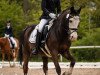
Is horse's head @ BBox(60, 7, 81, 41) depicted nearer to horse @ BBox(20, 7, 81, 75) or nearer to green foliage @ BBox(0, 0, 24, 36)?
horse @ BBox(20, 7, 81, 75)

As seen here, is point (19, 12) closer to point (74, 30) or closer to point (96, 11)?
point (96, 11)

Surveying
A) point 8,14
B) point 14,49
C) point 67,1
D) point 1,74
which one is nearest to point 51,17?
point 1,74

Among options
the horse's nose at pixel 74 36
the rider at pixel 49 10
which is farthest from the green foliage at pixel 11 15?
the horse's nose at pixel 74 36

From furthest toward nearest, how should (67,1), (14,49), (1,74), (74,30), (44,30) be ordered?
(67,1)
(14,49)
(1,74)
(44,30)
(74,30)

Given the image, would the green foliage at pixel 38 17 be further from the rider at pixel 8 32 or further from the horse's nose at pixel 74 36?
the horse's nose at pixel 74 36

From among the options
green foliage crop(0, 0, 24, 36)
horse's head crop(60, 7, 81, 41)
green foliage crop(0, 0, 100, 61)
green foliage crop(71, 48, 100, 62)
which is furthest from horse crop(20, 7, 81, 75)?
green foliage crop(0, 0, 24, 36)

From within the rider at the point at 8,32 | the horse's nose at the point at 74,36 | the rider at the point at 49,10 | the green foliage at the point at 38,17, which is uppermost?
the rider at the point at 49,10

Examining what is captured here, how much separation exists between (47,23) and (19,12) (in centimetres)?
2032

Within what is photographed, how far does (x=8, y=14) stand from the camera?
33.2m

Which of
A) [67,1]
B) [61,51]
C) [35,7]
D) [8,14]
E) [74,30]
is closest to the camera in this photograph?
[74,30]

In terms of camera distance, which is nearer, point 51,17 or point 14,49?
point 51,17

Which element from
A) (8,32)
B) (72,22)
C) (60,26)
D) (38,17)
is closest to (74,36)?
(72,22)

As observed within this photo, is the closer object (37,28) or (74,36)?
(74,36)

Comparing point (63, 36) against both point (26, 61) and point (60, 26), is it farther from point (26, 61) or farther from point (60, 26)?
point (26, 61)
